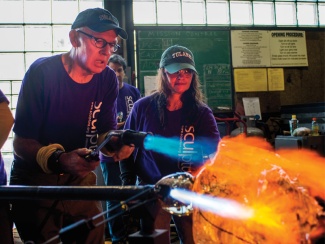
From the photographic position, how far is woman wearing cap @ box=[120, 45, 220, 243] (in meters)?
2.97

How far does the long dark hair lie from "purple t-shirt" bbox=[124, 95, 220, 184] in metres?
0.03

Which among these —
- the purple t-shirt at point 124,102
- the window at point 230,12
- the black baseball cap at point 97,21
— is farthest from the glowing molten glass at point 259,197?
the window at point 230,12

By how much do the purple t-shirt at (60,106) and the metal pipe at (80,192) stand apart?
742 mm

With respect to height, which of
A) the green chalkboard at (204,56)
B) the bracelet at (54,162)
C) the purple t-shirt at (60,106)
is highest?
the green chalkboard at (204,56)

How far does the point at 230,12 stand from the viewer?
7.13 m

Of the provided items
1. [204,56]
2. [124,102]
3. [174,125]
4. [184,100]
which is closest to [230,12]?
[204,56]

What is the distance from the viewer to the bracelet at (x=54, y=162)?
6.02 ft

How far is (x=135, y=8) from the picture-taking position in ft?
21.8

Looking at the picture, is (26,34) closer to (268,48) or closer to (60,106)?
(268,48)

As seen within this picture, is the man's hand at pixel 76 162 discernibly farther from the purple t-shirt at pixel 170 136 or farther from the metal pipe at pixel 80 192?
the purple t-shirt at pixel 170 136

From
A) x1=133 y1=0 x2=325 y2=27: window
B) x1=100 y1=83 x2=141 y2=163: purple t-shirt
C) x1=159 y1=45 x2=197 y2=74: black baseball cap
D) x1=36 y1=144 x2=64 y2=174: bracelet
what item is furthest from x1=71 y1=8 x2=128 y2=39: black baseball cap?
x1=133 y1=0 x2=325 y2=27: window

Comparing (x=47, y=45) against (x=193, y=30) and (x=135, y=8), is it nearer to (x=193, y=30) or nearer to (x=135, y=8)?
(x=135, y=8)

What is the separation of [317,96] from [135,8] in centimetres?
380

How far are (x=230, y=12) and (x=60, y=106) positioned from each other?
5554 mm
